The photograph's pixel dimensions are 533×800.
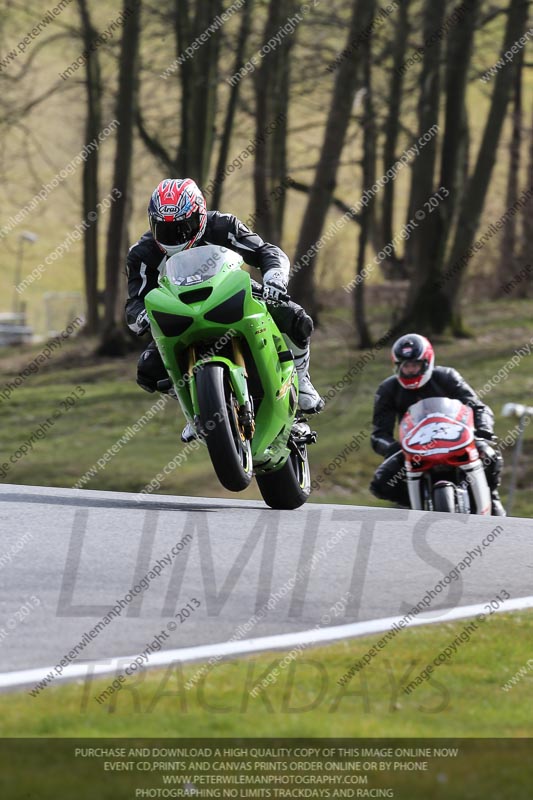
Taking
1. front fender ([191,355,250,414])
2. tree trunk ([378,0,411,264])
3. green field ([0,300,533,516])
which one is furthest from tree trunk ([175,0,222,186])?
front fender ([191,355,250,414])

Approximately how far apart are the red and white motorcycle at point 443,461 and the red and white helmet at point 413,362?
529 millimetres

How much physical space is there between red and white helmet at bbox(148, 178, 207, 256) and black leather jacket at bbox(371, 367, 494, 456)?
10.4ft

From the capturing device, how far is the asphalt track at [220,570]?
5.90 m

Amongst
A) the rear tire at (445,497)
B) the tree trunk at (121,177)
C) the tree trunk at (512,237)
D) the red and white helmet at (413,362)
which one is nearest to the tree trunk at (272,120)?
the tree trunk at (121,177)

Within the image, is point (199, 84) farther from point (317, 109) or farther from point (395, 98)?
point (317, 109)

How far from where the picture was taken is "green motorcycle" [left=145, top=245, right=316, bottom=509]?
26.0ft

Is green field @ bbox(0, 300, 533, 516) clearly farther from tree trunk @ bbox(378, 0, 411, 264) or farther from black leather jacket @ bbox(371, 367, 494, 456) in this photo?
black leather jacket @ bbox(371, 367, 494, 456)

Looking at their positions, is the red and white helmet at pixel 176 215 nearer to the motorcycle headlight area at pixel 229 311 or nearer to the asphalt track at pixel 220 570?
the motorcycle headlight area at pixel 229 311

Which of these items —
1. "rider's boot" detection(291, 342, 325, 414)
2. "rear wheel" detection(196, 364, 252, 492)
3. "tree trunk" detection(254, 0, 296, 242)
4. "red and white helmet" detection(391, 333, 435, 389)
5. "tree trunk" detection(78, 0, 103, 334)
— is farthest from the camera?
"tree trunk" detection(78, 0, 103, 334)

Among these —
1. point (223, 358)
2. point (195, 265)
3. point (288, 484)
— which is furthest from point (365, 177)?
point (223, 358)

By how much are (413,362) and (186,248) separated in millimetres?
3148

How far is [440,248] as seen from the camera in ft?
91.3
